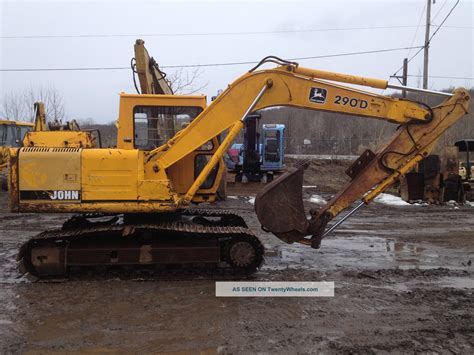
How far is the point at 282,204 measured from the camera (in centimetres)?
585

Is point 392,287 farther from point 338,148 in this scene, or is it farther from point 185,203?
point 338,148

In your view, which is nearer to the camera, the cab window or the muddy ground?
the muddy ground

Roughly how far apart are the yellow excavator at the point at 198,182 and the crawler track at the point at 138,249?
1 cm

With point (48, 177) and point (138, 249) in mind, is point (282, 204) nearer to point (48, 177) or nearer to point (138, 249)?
point (138, 249)

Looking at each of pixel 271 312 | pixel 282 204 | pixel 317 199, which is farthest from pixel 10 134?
pixel 271 312

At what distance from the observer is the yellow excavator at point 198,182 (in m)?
5.82

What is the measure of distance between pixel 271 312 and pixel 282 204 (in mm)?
1448

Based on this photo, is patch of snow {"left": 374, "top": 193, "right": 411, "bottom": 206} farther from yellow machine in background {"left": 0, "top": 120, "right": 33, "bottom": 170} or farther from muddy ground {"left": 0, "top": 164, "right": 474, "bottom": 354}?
yellow machine in background {"left": 0, "top": 120, "right": 33, "bottom": 170}

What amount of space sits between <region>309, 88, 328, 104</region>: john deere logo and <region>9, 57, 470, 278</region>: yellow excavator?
14 millimetres

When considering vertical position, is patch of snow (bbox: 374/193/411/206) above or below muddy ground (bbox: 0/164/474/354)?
above

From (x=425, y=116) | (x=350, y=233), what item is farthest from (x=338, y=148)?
(x=425, y=116)

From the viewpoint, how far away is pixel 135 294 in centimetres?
557

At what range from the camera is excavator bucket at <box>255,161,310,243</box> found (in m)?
5.84

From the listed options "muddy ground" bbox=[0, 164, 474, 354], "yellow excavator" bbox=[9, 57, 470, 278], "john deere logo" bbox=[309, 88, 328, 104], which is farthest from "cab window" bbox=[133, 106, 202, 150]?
"muddy ground" bbox=[0, 164, 474, 354]
